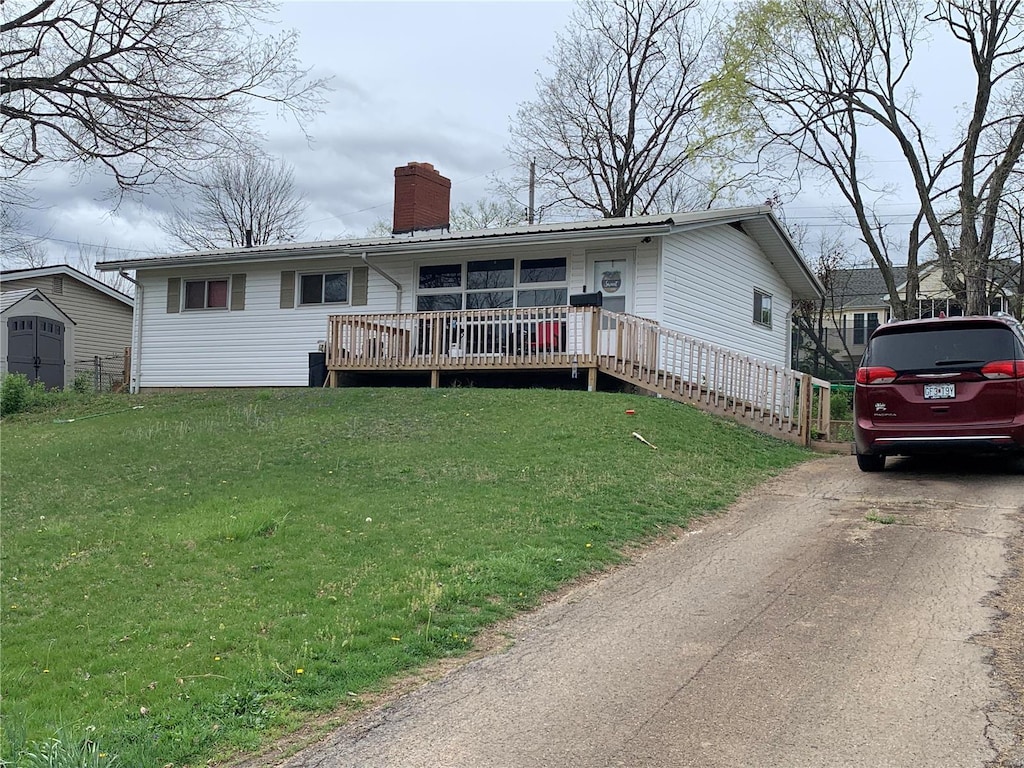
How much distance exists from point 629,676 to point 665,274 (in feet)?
43.4

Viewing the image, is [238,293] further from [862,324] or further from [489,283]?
[862,324]

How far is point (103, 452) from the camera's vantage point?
12828 millimetres

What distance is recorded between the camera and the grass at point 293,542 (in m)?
4.77

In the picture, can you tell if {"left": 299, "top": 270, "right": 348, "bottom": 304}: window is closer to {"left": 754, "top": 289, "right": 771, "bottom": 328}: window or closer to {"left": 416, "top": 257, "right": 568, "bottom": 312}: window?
{"left": 416, "top": 257, "right": 568, "bottom": 312}: window

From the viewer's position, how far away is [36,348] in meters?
28.4

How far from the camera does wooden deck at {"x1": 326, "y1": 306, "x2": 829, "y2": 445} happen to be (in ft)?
46.3

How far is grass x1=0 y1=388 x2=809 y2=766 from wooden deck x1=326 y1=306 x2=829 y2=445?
2.90 feet

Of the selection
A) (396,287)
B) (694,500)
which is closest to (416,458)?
(694,500)

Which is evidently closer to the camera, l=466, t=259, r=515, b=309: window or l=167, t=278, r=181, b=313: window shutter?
l=466, t=259, r=515, b=309: window

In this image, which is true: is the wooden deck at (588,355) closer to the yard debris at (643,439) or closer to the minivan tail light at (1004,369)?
the yard debris at (643,439)

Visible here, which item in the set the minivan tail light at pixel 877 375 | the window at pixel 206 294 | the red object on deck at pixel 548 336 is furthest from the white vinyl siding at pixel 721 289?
the window at pixel 206 294

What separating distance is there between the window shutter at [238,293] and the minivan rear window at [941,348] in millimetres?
15155

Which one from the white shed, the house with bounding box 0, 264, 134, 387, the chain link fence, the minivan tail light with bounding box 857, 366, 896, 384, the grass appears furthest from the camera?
the chain link fence

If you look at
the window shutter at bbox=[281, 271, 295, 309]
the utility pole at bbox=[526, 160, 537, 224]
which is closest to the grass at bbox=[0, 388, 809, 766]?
the window shutter at bbox=[281, 271, 295, 309]
